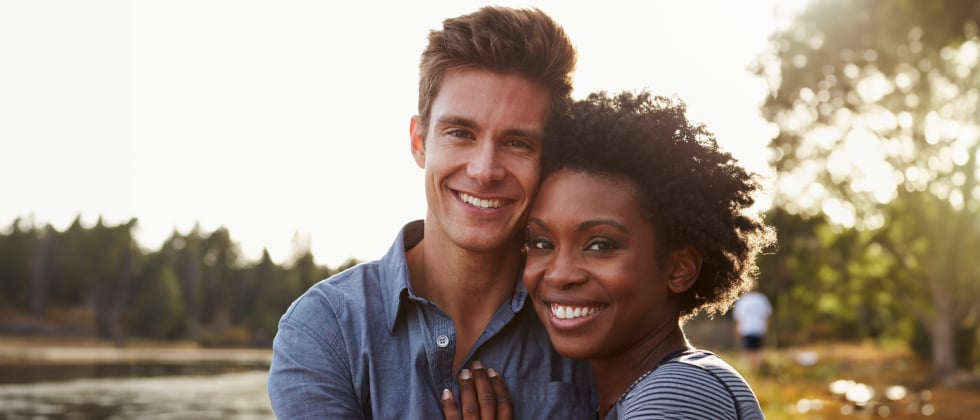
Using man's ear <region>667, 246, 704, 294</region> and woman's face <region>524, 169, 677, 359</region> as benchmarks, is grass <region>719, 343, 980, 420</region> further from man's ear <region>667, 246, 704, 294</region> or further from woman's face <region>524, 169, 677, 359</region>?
woman's face <region>524, 169, 677, 359</region>

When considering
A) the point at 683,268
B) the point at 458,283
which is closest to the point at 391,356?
the point at 458,283

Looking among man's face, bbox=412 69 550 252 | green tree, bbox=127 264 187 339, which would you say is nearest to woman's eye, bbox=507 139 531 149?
man's face, bbox=412 69 550 252

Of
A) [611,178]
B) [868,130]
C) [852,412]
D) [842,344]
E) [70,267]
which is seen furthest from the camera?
[70,267]

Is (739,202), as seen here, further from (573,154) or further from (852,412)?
(852,412)

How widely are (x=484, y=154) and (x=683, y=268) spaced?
2.62ft

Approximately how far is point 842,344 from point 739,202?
42.2 metres

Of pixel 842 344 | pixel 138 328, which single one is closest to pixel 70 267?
Result: pixel 138 328

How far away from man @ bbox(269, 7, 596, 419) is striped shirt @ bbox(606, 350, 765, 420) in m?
0.70

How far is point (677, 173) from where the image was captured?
9.96 ft

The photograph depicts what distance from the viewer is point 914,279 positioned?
1972cm

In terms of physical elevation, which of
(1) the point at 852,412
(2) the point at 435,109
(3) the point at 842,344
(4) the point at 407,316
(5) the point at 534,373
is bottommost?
(3) the point at 842,344

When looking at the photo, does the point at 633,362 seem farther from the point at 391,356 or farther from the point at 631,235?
the point at 391,356

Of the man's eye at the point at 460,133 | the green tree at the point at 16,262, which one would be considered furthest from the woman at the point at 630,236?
the green tree at the point at 16,262

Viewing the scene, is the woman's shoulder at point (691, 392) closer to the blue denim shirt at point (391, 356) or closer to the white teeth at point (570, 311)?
the white teeth at point (570, 311)
